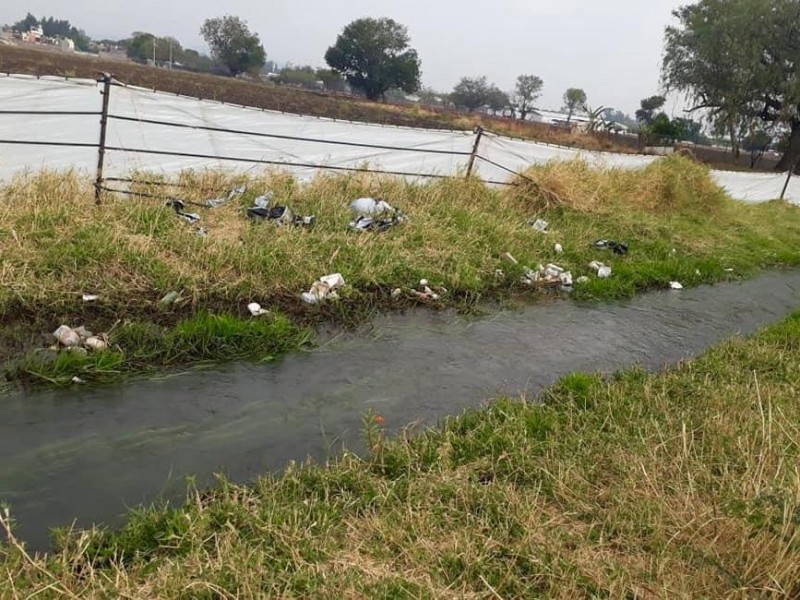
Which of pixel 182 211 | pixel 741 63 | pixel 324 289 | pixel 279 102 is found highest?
pixel 741 63

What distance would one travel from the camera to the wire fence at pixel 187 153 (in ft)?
17.6

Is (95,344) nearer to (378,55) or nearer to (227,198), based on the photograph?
(227,198)

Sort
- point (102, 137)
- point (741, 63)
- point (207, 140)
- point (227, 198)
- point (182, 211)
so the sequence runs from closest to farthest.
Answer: point (102, 137)
point (182, 211)
point (227, 198)
point (207, 140)
point (741, 63)

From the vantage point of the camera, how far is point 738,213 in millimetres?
11352

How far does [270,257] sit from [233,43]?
68489 millimetres

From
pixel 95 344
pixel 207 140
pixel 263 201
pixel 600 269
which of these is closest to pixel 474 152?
pixel 600 269

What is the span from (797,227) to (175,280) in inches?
483

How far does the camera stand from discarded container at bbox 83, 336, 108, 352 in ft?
12.0

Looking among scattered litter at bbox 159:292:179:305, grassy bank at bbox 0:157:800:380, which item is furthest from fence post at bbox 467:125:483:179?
scattered litter at bbox 159:292:179:305

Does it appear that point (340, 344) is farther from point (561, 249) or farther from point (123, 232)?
point (561, 249)

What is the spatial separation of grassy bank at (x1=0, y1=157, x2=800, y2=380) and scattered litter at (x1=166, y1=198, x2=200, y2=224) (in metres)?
0.10

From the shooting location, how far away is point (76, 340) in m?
3.68

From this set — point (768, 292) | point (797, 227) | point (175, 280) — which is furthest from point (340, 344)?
point (797, 227)

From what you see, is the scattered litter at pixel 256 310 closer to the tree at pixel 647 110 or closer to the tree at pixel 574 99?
the tree at pixel 647 110
